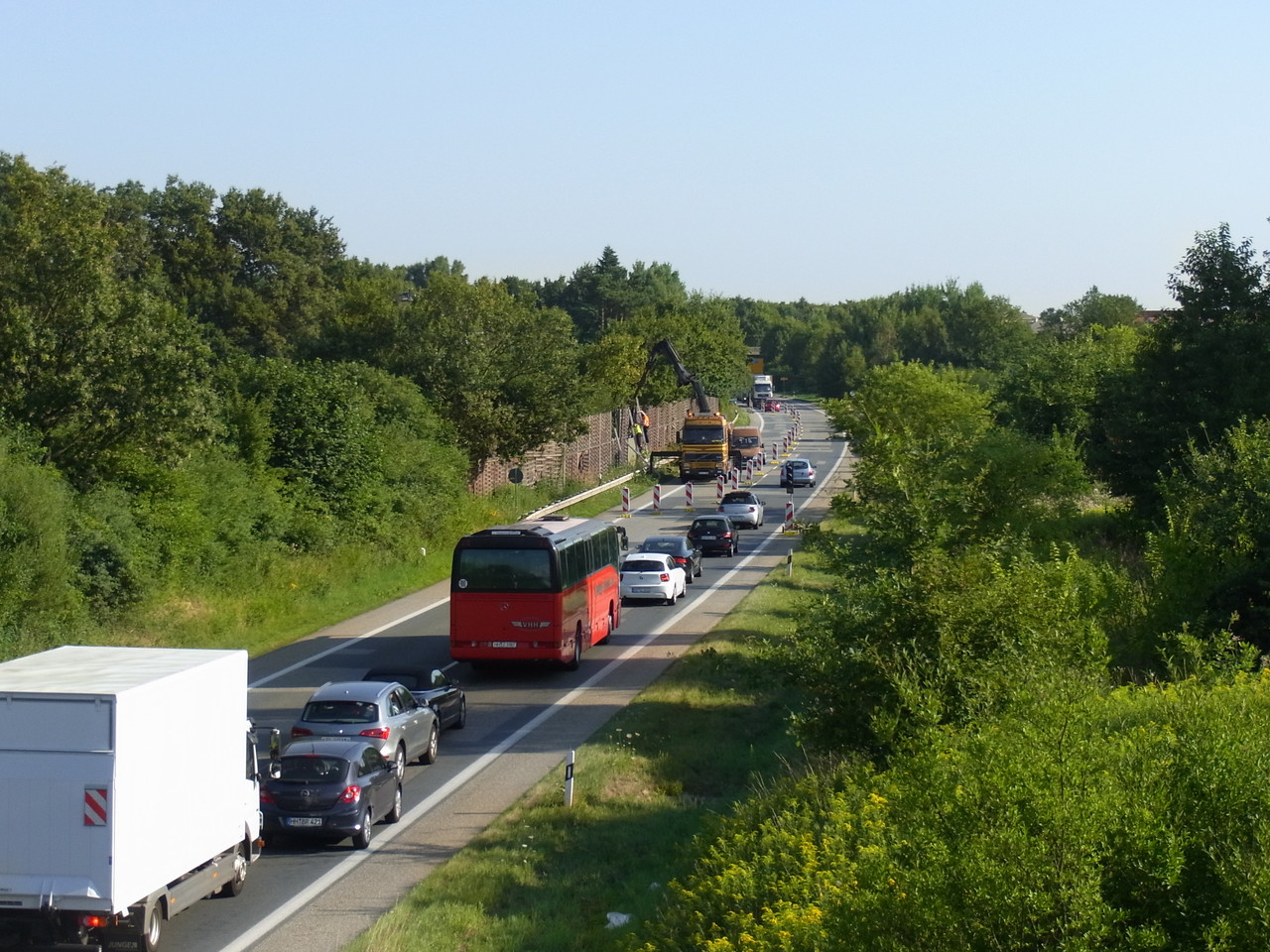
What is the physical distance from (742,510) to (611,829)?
35.5 meters

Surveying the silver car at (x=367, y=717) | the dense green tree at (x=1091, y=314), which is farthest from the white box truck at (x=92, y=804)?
the dense green tree at (x=1091, y=314)

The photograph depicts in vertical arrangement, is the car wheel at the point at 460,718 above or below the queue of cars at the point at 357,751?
below

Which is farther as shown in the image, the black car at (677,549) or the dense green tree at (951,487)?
the black car at (677,549)

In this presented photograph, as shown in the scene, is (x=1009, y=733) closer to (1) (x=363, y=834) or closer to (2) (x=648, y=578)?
(1) (x=363, y=834)

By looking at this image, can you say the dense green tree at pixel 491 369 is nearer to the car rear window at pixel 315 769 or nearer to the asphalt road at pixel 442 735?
the asphalt road at pixel 442 735

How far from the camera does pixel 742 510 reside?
51406 millimetres

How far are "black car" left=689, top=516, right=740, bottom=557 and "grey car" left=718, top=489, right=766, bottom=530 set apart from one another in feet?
19.0

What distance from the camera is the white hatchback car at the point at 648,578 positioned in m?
34.8

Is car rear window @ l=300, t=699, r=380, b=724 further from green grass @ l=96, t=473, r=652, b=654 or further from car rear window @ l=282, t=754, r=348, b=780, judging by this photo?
green grass @ l=96, t=473, r=652, b=654

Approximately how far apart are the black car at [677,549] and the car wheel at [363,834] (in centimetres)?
2143

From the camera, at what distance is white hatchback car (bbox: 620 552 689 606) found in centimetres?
3484

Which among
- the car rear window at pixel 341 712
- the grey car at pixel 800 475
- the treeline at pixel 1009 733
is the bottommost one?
the car rear window at pixel 341 712

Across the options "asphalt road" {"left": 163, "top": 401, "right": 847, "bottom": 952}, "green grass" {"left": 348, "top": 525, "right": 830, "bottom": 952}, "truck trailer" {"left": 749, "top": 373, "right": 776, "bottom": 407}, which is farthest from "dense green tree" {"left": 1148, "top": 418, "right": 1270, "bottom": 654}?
"truck trailer" {"left": 749, "top": 373, "right": 776, "bottom": 407}

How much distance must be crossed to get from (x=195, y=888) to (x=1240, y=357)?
29835mm
